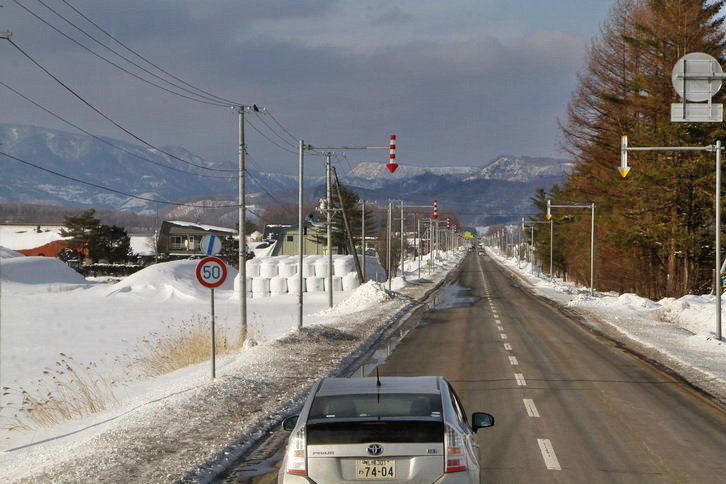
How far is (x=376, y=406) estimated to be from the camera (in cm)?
678

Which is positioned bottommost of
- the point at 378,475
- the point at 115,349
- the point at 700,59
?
the point at 115,349

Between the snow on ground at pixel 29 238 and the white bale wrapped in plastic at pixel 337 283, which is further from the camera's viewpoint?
the snow on ground at pixel 29 238

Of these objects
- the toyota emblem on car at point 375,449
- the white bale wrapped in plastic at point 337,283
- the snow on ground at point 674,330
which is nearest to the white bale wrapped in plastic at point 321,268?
the white bale wrapped in plastic at point 337,283

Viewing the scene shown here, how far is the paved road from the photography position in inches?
391

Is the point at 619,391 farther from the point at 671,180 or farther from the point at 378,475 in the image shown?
Answer: the point at 671,180

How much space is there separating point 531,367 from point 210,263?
8876 mm

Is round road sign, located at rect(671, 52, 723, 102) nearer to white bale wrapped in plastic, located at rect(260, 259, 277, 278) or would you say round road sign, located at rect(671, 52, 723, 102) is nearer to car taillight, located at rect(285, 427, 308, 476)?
car taillight, located at rect(285, 427, 308, 476)

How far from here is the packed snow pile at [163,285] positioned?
209 ft

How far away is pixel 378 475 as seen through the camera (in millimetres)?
6352

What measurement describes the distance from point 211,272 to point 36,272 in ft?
202

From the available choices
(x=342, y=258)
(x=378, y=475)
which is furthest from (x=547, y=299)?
A: (x=378, y=475)

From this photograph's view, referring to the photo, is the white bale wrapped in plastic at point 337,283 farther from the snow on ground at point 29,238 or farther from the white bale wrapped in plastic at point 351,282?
the snow on ground at point 29,238

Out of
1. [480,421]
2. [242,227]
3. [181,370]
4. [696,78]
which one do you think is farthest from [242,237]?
[480,421]

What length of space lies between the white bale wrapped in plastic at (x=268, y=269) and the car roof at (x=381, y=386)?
6007 cm
